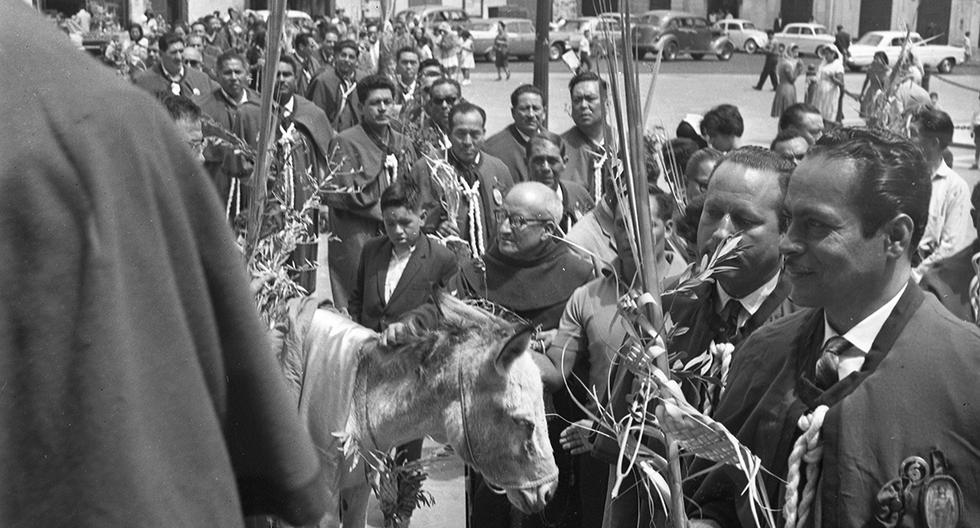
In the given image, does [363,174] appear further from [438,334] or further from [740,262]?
[740,262]

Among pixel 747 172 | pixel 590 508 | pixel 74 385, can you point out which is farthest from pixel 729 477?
pixel 590 508

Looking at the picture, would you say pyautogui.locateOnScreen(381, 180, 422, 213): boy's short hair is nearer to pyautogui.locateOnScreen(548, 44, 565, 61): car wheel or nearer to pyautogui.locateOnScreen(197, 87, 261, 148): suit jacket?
pyautogui.locateOnScreen(197, 87, 261, 148): suit jacket

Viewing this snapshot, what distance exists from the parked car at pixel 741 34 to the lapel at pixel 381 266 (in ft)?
152

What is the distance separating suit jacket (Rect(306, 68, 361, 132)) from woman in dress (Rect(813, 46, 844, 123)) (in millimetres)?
7354

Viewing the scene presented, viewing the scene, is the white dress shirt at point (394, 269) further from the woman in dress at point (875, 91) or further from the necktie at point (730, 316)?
the necktie at point (730, 316)

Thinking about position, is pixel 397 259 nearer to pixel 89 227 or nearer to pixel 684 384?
pixel 684 384

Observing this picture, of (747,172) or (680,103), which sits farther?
(680,103)

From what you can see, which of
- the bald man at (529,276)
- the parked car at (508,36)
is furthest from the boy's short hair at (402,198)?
the parked car at (508,36)

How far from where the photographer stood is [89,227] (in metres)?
1.31

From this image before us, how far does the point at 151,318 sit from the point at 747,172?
8.72 feet

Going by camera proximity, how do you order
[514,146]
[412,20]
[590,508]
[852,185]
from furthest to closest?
[412,20], [514,146], [590,508], [852,185]

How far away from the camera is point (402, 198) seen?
6.57 metres

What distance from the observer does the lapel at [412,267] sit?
632cm

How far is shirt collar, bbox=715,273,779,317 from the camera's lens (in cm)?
361
